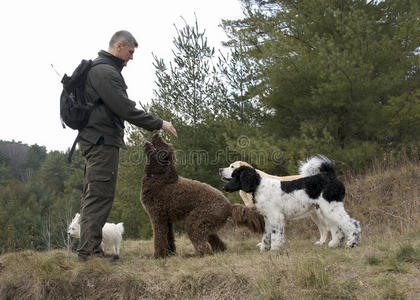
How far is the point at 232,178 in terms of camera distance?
19.1 feet

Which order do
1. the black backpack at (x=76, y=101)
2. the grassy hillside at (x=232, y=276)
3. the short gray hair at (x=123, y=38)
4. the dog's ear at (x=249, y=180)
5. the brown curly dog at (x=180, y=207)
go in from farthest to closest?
A: the dog's ear at (x=249, y=180) → the brown curly dog at (x=180, y=207) → the short gray hair at (x=123, y=38) → the black backpack at (x=76, y=101) → the grassy hillside at (x=232, y=276)

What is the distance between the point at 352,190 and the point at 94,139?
21.3ft

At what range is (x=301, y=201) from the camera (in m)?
5.43

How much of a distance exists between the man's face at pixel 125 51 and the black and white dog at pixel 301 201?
7.78ft

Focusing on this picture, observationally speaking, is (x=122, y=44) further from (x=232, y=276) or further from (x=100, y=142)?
(x=232, y=276)

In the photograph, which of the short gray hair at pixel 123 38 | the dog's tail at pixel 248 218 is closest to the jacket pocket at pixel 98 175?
the short gray hair at pixel 123 38

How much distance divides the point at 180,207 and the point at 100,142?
4.72 ft

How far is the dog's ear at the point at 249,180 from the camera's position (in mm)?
5598

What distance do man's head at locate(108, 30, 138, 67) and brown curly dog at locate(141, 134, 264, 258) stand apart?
127cm

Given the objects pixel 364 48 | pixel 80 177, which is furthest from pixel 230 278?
pixel 80 177

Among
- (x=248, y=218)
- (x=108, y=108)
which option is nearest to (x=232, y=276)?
(x=248, y=218)

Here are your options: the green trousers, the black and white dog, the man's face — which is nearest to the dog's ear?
the black and white dog

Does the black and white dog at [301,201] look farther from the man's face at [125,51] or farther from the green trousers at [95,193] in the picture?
the man's face at [125,51]

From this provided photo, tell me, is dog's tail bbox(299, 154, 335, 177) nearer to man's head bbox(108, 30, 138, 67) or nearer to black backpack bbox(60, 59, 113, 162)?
man's head bbox(108, 30, 138, 67)
